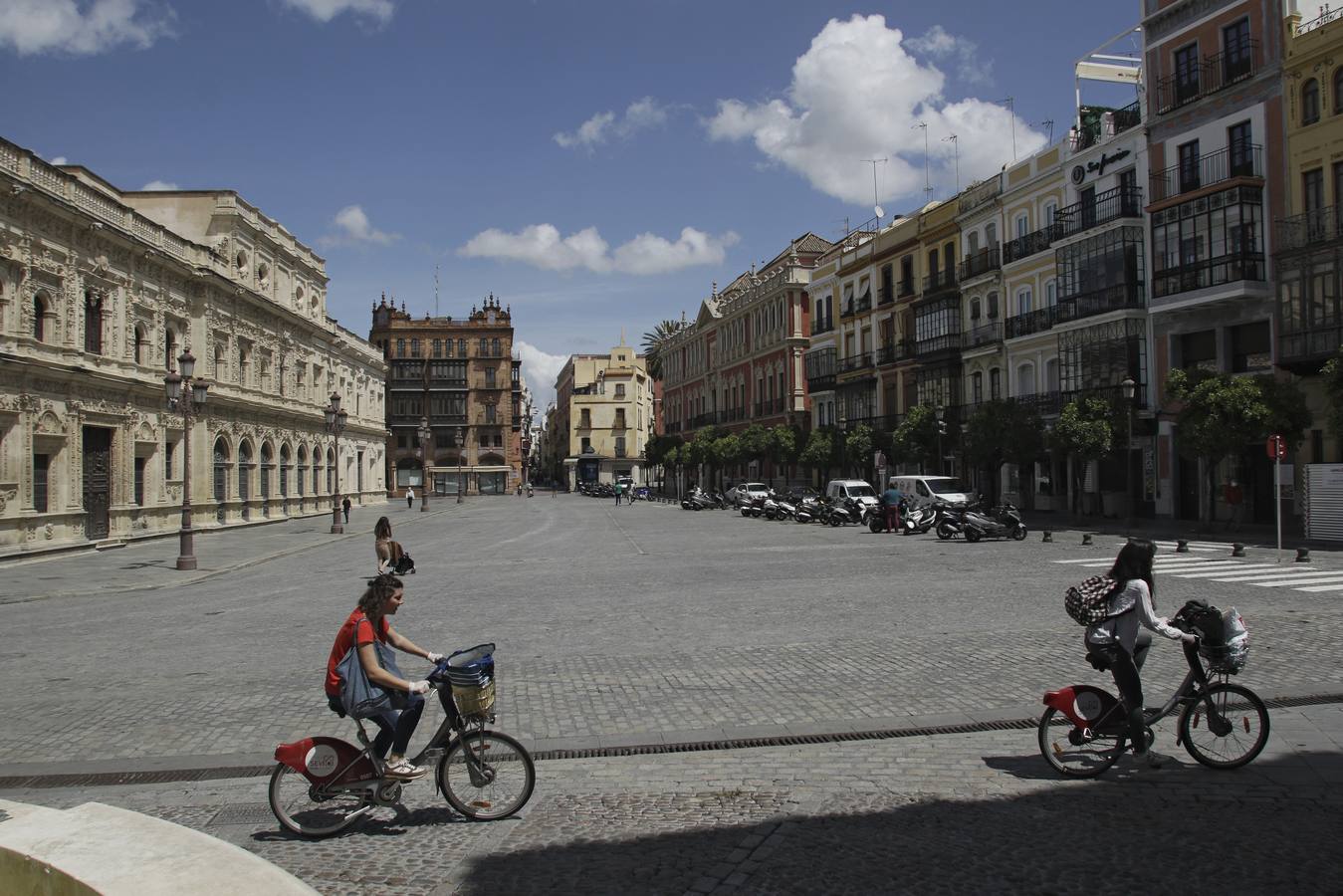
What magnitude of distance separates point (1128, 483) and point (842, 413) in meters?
28.2

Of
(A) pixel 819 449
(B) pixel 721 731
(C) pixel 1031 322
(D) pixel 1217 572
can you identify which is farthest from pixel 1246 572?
(A) pixel 819 449

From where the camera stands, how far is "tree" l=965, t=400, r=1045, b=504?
36.3 metres

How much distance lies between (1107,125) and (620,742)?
39.9 m

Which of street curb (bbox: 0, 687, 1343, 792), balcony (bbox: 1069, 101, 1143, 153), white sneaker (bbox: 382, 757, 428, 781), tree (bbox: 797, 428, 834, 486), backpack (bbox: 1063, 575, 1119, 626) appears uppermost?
balcony (bbox: 1069, 101, 1143, 153)

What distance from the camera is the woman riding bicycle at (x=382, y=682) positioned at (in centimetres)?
564

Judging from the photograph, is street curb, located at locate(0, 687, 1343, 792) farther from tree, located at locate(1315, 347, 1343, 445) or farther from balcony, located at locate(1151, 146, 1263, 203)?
balcony, located at locate(1151, 146, 1263, 203)

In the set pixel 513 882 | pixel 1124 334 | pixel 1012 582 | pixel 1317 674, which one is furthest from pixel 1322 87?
pixel 513 882

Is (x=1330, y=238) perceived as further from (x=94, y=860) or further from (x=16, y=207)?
(x=16, y=207)

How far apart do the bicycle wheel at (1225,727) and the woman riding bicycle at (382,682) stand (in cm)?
498

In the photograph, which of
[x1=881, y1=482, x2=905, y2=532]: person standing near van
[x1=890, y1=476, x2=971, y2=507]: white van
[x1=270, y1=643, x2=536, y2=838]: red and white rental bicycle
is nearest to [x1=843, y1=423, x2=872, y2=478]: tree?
[x1=890, y1=476, x2=971, y2=507]: white van

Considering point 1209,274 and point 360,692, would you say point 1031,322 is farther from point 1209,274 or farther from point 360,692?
point 360,692

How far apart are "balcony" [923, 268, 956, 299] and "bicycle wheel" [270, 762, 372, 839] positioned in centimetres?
4657

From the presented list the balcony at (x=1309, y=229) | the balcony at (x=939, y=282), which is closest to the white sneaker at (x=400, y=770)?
the balcony at (x=1309, y=229)

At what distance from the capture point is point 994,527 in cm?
2659
